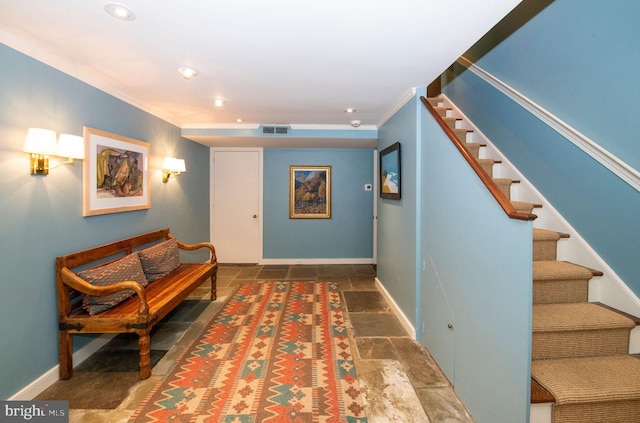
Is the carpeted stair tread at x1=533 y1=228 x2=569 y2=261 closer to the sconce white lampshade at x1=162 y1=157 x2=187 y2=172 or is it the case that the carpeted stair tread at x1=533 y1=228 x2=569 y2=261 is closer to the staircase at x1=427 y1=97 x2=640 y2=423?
the staircase at x1=427 y1=97 x2=640 y2=423

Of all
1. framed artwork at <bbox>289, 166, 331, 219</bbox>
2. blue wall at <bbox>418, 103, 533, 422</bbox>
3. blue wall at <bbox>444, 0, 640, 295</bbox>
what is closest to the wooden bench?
blue wall at <bbox>418, 103, 533, 422</bbox>

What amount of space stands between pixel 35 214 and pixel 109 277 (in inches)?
27.0

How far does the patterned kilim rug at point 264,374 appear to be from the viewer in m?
1.72

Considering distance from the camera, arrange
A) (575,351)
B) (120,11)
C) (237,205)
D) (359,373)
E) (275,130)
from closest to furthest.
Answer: (120,11), (575,351), (359,373), (275,130), (237,205)

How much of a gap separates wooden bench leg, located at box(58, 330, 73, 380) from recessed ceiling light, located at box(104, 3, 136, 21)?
2.29 m

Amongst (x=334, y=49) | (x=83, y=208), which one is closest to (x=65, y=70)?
(x=83, y=208)

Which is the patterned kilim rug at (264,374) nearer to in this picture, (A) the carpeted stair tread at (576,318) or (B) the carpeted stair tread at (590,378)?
(B) the carpeted stair tread at (590,378)

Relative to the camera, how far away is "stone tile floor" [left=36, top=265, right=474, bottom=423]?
1.73 m

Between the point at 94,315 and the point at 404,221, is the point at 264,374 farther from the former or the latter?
the point at 404,221

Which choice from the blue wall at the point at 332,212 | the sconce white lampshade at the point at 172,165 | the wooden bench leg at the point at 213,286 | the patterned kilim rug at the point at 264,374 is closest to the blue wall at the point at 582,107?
the patterned kilim rug at the point at 264,374

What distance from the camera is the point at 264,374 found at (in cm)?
208

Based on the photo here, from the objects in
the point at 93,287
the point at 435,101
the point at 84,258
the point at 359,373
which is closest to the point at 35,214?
the point at 84,258

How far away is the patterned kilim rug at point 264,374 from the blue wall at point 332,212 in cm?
214

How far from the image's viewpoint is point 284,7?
1.45 m
